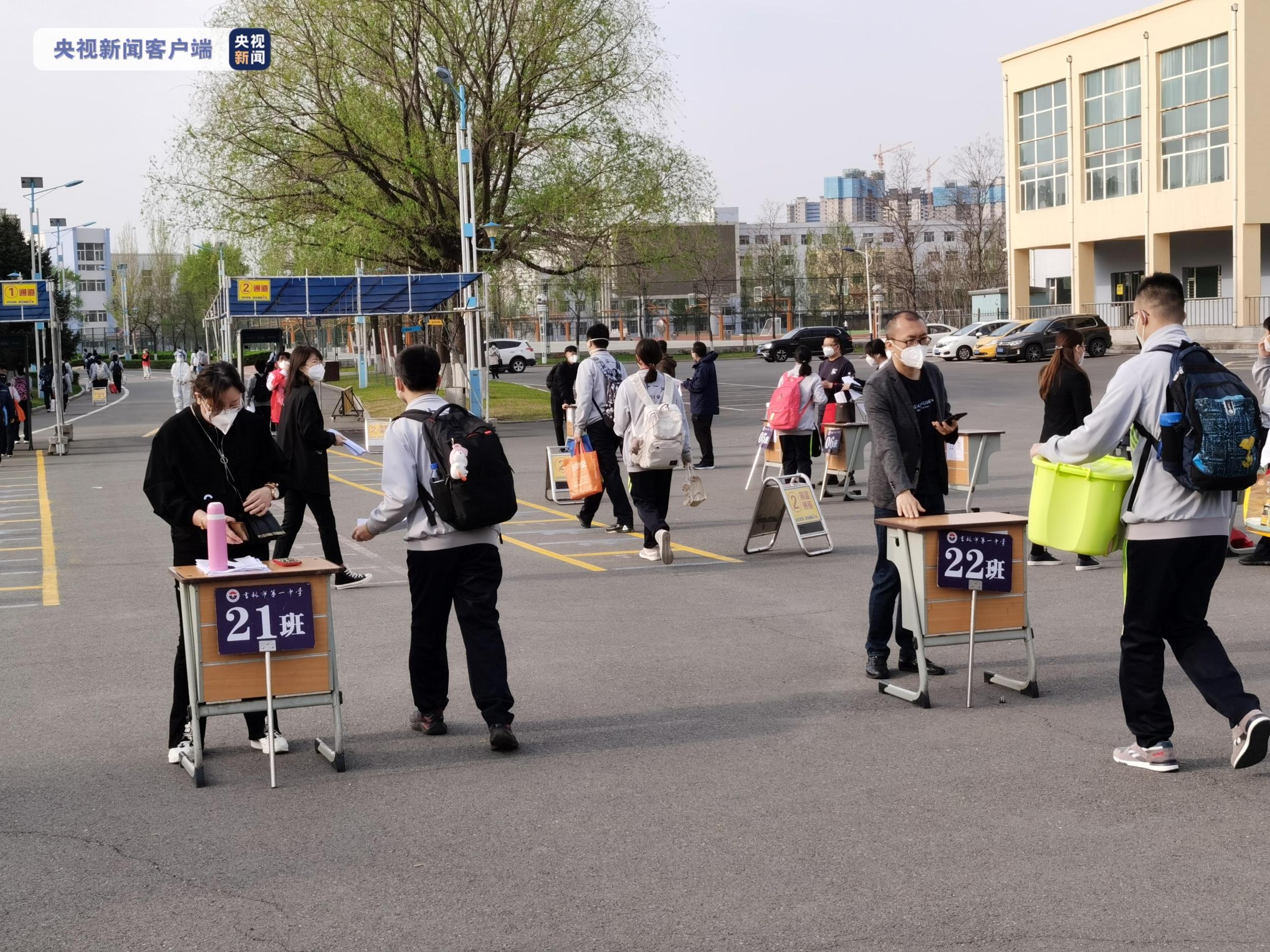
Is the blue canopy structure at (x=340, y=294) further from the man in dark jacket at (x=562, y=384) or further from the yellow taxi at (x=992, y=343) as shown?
the yellow taxi at (x=992, y=343)

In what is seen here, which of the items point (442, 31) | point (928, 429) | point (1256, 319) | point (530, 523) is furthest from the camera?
point (1256, 319)

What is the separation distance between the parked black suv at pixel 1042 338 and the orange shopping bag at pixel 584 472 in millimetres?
42193

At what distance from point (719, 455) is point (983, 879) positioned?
745 inches

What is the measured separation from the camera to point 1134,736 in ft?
20.1

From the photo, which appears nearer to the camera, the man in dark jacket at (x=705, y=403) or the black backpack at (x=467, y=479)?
the black backpack at (x=467, y=479)

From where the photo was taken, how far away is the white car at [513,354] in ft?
225

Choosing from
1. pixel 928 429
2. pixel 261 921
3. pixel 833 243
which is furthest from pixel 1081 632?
pixel 833 243

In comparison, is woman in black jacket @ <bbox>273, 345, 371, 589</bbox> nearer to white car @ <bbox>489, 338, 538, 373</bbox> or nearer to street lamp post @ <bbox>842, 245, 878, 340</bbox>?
white car @ <bbox>489, 338, 538, 373</bbox>

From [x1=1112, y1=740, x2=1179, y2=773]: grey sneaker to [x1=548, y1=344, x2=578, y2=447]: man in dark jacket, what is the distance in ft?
54.5

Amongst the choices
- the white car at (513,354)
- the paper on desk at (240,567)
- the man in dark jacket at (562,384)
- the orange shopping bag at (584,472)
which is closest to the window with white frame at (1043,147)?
the white car at (513,354)

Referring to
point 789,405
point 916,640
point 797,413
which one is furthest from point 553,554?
point 916,640

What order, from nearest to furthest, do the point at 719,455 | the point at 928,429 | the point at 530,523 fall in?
the point at 928,429 → the point at 530,523 → the point at 719,455

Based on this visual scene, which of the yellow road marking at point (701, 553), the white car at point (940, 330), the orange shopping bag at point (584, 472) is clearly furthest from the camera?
the white car at point (940, 330)

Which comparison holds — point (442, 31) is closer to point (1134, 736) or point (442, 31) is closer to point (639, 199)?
point (639, 199)
